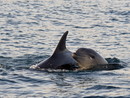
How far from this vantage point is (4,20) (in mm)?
33156

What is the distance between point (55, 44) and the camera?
24.0 metres

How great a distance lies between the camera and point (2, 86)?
46.1 ft

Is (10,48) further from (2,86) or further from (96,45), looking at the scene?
(2,86)

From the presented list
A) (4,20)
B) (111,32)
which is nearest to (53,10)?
(4,20)

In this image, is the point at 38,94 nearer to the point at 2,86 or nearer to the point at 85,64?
the point at 2,86

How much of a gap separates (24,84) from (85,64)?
3254mm

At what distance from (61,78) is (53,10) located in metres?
27.5

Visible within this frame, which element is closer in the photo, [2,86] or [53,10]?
[2,86]

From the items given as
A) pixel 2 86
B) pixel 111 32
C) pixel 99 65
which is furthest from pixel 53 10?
pixel 2 86

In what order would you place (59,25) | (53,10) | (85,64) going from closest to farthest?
1. (85,64)
2. (59,25)
3. (53,10)

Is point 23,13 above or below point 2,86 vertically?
above

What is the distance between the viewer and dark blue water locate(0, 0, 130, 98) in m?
13.8

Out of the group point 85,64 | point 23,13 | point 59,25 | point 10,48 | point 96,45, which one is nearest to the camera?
point 85,64

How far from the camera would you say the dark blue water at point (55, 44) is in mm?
13789
